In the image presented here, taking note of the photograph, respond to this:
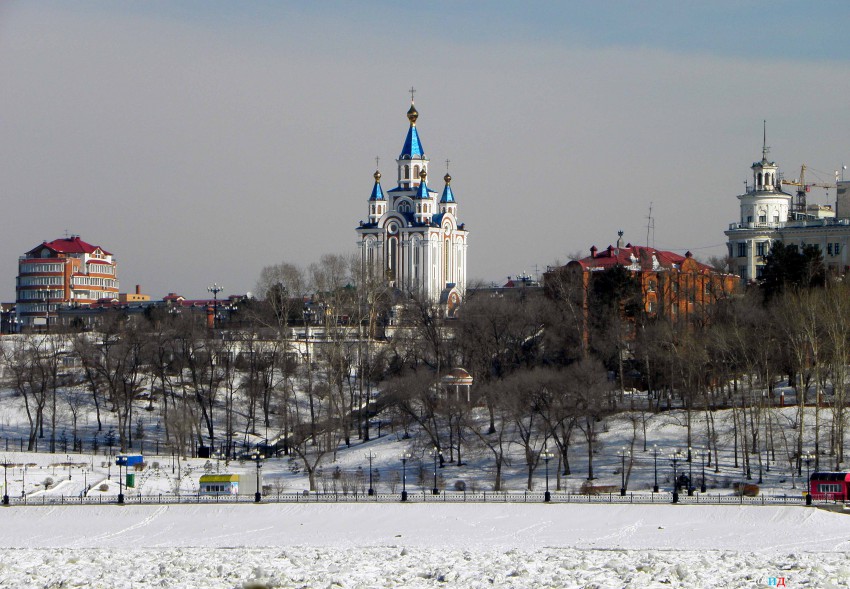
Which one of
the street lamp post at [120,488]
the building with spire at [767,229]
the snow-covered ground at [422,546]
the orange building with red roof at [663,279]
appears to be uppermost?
A: the building with spire at [767,229]

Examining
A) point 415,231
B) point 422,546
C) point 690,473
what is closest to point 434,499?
point 422,546

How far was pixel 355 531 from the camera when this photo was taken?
47062 millimetres

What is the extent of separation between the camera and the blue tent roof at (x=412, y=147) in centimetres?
12350

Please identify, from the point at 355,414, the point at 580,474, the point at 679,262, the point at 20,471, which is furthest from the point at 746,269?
the point at 20,471

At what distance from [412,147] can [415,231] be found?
763 cm

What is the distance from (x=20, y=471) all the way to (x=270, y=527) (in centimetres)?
1700

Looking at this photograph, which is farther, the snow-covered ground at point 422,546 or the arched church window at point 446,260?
the arched church window at point 446,260

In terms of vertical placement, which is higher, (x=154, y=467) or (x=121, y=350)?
(x=121, y=350)

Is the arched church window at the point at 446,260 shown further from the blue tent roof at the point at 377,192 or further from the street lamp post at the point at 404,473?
the street lamp post at the point at 404,473

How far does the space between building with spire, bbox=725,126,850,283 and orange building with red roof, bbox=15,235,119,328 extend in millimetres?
61906

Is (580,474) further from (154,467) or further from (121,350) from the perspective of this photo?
(121,350)

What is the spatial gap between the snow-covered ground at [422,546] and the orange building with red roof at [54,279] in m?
90.3

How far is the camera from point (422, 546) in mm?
42281

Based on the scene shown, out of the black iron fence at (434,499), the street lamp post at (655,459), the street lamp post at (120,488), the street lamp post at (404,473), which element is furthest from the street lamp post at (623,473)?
the street lamp post at (120,488)
